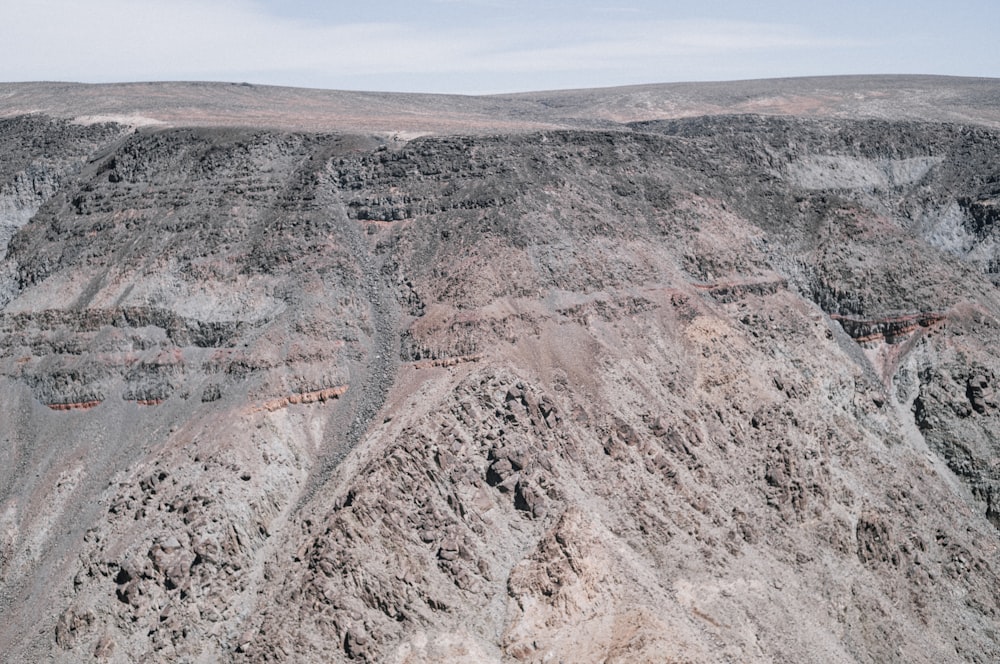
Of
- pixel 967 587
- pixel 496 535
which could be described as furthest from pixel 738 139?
pixel 496 535

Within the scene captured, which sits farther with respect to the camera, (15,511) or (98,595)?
(15,511)

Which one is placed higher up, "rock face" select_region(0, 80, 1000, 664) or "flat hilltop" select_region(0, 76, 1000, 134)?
"flat hilltop" select_region(0, 76, 1000, 134)

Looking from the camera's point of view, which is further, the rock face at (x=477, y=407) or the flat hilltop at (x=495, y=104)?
the flat hilltop at (x=495, y=104)

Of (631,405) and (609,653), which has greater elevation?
(631,405)

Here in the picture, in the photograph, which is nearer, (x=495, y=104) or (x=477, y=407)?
(x=477, y=407)

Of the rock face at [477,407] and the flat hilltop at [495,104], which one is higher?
the flat hilltop at [495,104]

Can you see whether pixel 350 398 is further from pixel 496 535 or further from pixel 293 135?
pixel 293 135

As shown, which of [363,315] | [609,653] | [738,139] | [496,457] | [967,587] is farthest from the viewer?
[738,139]

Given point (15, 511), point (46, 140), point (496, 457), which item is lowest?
point (15, 511)
